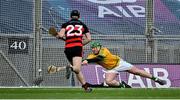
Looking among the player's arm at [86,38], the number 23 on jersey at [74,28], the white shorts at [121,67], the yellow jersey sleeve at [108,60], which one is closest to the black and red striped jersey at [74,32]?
the number 23 on jersey at [74,28]

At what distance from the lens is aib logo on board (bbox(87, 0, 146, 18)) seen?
19922 mm

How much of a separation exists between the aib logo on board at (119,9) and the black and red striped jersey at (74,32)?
602 centimetres

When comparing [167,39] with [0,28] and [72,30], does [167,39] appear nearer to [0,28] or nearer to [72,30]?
[0,28]

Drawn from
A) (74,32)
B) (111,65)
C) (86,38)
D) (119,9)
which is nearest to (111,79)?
(111,65)

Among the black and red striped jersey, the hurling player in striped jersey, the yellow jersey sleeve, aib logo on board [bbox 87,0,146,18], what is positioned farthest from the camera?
aib logo on board [bbox 87,0,146,18]

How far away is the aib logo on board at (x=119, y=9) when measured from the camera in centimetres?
1992

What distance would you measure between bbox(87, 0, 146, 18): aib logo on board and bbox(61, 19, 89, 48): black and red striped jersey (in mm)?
6019

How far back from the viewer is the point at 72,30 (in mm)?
13984

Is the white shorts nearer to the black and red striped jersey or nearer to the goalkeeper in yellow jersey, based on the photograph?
the goalkeeper in yellow jersey

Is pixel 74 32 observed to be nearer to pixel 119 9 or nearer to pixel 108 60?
pixel 108 60

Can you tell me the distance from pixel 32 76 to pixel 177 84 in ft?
14.4

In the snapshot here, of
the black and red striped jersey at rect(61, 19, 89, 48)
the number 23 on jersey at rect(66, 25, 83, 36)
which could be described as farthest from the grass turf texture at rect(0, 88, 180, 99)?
the number 23 on jersey at rect(66, 25, 83, 36)

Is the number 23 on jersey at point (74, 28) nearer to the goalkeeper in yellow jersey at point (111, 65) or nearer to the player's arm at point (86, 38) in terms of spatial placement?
the player's arm at point (86, 38)

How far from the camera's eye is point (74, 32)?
550 inches
